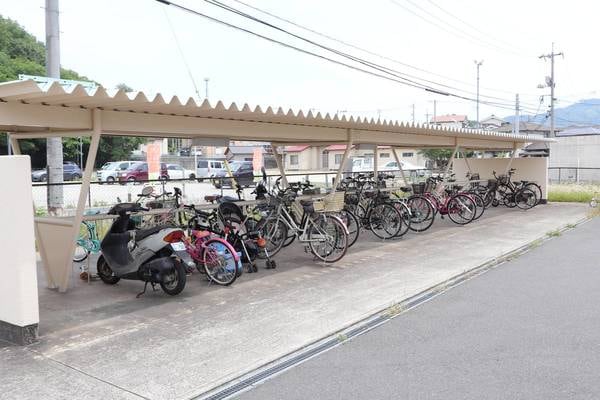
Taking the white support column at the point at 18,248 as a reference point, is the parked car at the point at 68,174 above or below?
above

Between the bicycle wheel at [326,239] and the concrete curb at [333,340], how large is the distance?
1.75 meters

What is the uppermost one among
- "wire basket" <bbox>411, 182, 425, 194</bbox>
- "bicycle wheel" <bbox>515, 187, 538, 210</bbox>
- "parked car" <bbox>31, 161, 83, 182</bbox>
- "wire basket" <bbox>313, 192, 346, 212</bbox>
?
"parked car" <bbox>31, 161, 83, 182</bbox>

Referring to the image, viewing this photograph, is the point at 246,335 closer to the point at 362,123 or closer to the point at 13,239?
the point at 13,239

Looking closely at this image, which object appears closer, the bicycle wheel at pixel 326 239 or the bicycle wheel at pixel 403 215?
the bicycle wheel at pixel 326 239

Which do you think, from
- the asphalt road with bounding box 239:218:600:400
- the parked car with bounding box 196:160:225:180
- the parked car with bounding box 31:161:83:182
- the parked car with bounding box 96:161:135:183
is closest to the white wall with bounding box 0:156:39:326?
the asphalt road with bounding box 239:218:600:400

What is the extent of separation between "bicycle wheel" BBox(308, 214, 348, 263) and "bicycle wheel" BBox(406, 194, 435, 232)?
11.8 ft

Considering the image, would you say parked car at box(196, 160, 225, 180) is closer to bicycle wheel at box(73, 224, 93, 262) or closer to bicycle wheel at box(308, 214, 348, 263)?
bicycle wheel at box(73, 224, 93, 262)

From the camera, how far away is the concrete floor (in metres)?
3.80

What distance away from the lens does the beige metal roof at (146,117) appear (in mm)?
4961

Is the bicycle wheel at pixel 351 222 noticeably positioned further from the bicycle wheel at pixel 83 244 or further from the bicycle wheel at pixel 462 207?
the bicycle wheel at pixel 83 244

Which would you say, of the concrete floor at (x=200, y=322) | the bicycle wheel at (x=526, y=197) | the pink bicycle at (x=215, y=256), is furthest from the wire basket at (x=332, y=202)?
the bicycle wheel at (x=526, y=197)

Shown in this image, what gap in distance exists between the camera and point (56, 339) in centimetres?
463

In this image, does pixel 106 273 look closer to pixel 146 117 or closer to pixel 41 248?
pixel 41 248

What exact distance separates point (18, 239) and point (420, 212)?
8370 mm
